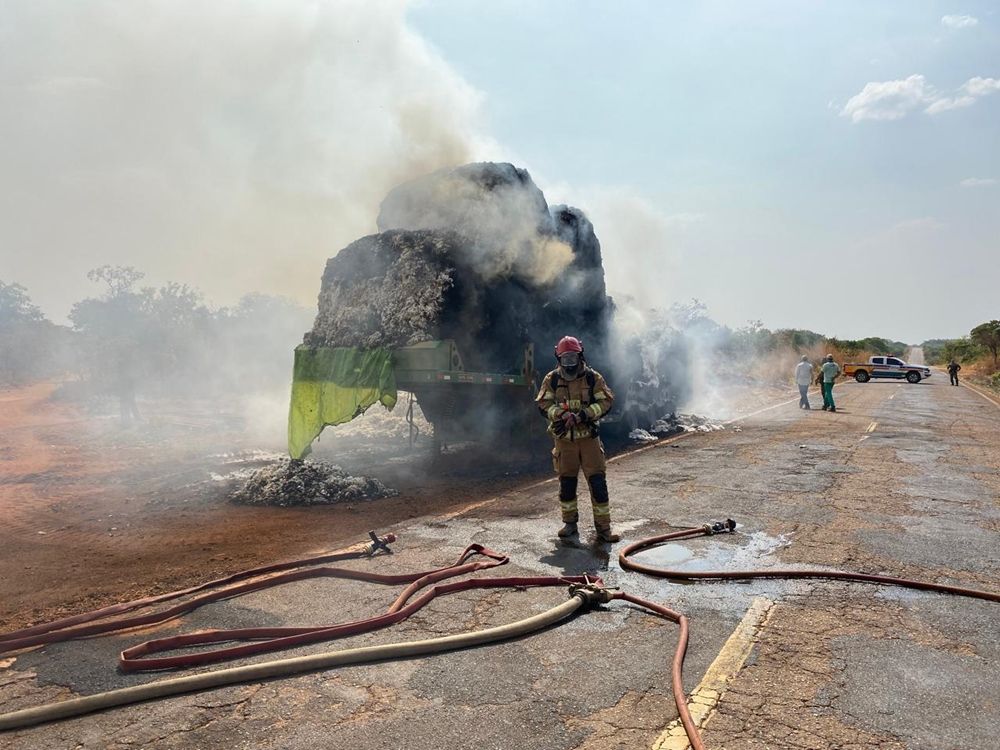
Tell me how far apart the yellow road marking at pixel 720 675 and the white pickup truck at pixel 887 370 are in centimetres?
4117

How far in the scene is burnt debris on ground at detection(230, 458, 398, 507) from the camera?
845 centimetres

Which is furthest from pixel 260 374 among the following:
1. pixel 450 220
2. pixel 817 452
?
pixel 817 452

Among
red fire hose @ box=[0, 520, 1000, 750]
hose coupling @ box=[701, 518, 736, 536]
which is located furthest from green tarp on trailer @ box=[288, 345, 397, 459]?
hose coupling @ box=[701, 518, 736, 536]

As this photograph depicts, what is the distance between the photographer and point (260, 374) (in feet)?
86.7

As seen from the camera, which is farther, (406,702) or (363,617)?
(363,617)

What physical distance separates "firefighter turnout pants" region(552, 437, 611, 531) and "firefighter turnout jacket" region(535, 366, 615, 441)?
3.9 inches

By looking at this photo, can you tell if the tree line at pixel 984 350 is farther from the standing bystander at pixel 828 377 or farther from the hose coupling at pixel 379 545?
the hose coupling at pixel 379 545

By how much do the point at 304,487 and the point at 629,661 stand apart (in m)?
5.93

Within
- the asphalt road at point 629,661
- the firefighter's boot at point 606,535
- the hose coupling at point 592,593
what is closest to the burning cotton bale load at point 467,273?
the asphalt road at point 629,661

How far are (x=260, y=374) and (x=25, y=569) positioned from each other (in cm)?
2140

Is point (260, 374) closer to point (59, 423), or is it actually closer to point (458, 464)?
point (59, 423)

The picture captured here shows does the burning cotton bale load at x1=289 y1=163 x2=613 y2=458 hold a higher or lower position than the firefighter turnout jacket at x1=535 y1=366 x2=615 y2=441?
higher

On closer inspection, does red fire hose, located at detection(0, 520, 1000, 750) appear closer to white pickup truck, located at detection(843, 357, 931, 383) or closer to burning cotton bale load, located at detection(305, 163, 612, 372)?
burning cotton bale load, located at detection(305, 163, 612, 372)

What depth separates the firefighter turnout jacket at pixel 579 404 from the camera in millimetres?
6277
